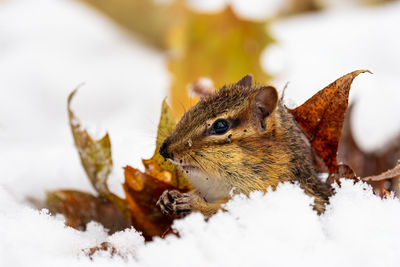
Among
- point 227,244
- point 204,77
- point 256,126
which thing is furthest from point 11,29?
point 227,244

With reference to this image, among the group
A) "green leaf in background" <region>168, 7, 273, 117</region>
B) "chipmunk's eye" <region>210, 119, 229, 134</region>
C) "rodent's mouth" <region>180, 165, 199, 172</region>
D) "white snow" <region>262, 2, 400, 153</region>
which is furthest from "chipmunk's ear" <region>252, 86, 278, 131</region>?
"green leaf in background" <region>168, 7, 273, 117</region>

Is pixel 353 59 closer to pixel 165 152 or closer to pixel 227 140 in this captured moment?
pixel 227 140

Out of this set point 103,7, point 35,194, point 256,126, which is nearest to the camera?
point 256,126

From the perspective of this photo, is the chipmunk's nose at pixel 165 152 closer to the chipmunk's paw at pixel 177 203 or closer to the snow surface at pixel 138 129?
the chipmunk's paw at pixel 177 203

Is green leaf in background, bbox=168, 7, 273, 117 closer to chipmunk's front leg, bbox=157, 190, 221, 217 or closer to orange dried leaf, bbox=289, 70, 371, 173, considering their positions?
orange dried leaf, bbox=289, 70, 371, 173

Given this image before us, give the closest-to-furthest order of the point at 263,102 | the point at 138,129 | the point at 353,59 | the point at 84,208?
1. the point at 263,102
2. the point at 84,208
3. the point at 138,129
4. the point at 353,59

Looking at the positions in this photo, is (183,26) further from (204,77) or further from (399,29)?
(399,29)

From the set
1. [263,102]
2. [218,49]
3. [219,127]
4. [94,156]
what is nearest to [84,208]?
[94,156]
